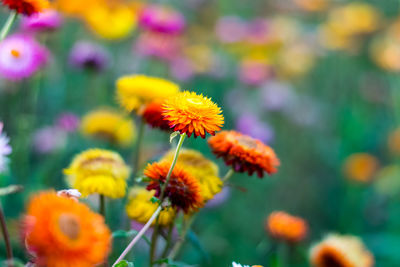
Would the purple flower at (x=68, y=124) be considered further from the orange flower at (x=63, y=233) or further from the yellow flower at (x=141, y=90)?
the orange flower at (x=63, y=233)

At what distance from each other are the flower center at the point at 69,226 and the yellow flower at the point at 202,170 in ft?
1.20

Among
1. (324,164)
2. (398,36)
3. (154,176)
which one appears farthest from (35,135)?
(398,36)

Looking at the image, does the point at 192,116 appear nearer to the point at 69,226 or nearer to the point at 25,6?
the point at 69,226

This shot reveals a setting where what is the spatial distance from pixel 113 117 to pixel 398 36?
8.78 feet

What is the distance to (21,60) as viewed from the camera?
159cm

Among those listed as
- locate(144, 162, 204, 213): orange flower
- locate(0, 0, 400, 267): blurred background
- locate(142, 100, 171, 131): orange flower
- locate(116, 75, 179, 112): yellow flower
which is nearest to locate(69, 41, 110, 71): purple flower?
locate(0, 0, 400, 267): blurred background

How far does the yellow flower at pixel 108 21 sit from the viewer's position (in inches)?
92.3

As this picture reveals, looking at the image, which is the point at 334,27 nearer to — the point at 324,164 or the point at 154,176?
the point at 324,164

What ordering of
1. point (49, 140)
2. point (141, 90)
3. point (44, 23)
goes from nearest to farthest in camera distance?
point (141, 90)
point (44, 23)
point (49, 140)

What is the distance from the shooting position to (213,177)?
0.88 meters

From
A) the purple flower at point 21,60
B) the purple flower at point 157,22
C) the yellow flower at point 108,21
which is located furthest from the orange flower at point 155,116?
the yellow flower at point 108,21

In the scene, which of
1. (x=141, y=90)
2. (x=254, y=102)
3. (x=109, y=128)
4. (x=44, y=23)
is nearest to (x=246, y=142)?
(x=141, y=90)

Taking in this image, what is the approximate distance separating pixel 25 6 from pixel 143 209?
→ 0.44 meters

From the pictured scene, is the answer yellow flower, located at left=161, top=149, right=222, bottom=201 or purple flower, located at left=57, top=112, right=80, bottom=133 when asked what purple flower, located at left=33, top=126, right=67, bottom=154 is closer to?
purple flower, located at left=57, top=112, right=80, bottom=133
